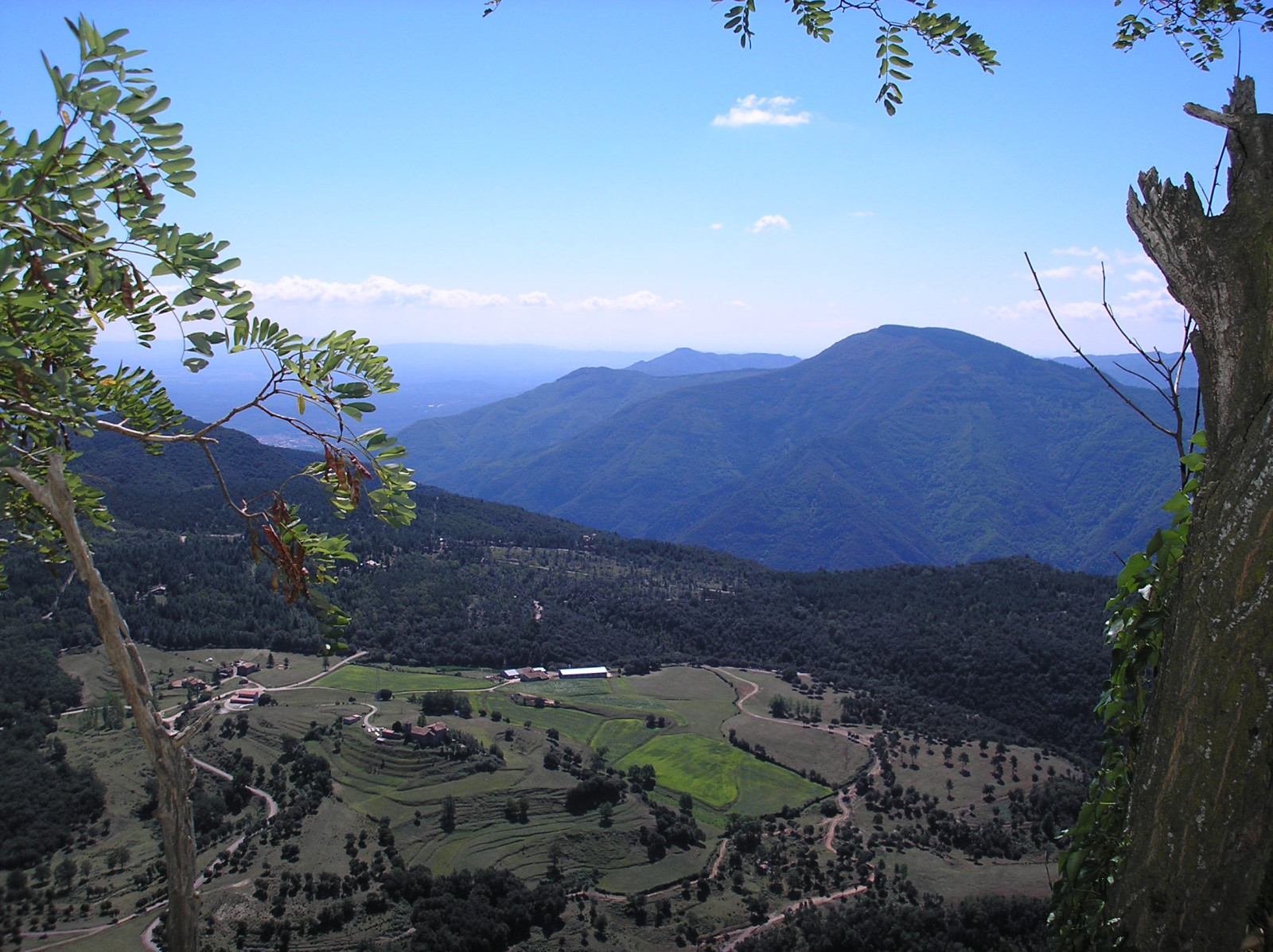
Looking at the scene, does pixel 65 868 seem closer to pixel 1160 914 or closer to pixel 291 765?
pixel 291 765

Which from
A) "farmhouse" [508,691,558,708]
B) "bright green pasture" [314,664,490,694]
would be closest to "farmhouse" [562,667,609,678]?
"farmhouse" [508,691,558,708]

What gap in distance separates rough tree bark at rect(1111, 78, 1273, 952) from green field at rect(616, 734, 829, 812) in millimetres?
37279

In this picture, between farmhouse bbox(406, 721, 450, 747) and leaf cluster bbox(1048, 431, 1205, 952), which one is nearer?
leaf cluster bbox(1048, 431, 1205, 952)

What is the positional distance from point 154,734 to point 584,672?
54.8 meters

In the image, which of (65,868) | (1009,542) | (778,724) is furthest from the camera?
(1009,542)

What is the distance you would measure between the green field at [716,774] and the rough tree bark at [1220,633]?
3728 centimetres

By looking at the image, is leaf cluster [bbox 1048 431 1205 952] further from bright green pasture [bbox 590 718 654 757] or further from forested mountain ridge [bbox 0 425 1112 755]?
forested mountain ridge [bbox 0 425 1112 755]

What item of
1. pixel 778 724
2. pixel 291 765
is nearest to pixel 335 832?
pixel 291 765

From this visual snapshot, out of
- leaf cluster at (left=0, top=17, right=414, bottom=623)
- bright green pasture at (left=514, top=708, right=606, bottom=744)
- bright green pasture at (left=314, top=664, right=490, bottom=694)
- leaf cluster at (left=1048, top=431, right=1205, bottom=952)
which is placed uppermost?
leaf cluster at (left=0, top=17, right=414, bottom=623)

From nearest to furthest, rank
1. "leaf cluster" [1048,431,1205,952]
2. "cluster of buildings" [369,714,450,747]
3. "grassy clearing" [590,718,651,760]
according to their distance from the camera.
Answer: "leaf cluster" [1048,431,1205,952] < "cluster of buildings" [369,714,450,747] < "grassy clearing" [590,718,651,760]

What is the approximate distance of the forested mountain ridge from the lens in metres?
47.7

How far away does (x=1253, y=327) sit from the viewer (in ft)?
6.90

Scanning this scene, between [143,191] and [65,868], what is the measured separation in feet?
99.5

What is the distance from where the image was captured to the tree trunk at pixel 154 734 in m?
2.64
